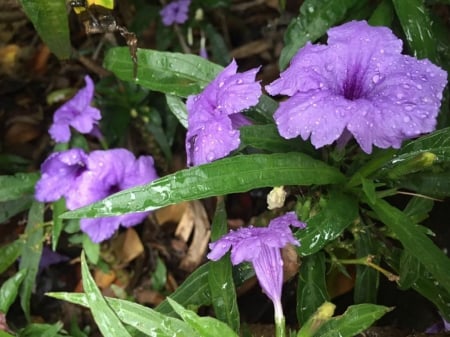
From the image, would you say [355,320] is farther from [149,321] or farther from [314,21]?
[314,21]

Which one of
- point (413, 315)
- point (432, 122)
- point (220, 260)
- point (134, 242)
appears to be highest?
point (432, 122)

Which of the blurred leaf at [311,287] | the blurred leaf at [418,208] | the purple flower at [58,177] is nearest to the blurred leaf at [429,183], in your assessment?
the blurred leaf at [418,208]

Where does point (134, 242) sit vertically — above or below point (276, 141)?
below

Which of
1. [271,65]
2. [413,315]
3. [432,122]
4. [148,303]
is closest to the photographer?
[432,122]

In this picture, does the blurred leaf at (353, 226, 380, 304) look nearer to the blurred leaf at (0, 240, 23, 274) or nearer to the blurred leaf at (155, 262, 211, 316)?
the blurred leaf at (155, 262, 211, 316)

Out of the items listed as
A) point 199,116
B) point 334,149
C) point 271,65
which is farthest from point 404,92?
point 271,65

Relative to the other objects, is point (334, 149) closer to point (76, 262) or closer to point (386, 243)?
point (386, 243)

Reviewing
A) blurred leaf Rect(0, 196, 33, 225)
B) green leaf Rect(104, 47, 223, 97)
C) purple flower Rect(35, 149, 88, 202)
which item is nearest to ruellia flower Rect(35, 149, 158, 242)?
purple flower Rect(35, 149, 88, 202)
